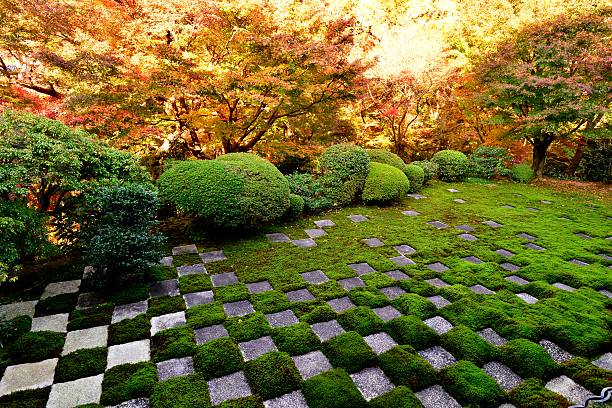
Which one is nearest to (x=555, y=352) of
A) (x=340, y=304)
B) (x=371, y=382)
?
(x=371, y=382)

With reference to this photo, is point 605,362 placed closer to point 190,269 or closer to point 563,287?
point 563,287

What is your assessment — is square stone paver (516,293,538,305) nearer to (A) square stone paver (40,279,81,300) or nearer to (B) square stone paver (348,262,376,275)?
(B) square stone paver (348,262,376,275)

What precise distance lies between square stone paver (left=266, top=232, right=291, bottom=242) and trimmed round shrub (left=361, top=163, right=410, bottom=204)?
8.71ft

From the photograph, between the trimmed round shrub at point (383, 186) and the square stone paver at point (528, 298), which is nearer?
the square stone paver at point (528, 298)

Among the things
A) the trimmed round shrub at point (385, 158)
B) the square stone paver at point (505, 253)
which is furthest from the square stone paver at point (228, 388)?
the trimmed round shrub at point (385, 158)

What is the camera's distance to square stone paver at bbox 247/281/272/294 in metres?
4.33

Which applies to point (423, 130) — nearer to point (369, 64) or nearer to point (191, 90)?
point (369, 64)

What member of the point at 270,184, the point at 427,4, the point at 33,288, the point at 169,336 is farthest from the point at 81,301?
the point at 427,4

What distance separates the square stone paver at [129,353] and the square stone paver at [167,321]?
20 cm

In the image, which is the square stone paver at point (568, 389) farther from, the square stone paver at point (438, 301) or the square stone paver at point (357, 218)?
the square stone paver at point (357, 218)

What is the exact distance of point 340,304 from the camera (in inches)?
159

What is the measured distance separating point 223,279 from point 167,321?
1033 mm

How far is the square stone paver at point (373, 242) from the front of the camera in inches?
230

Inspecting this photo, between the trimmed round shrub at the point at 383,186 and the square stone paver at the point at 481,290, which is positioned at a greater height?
the trimmed round shrub at the point at 383,186
